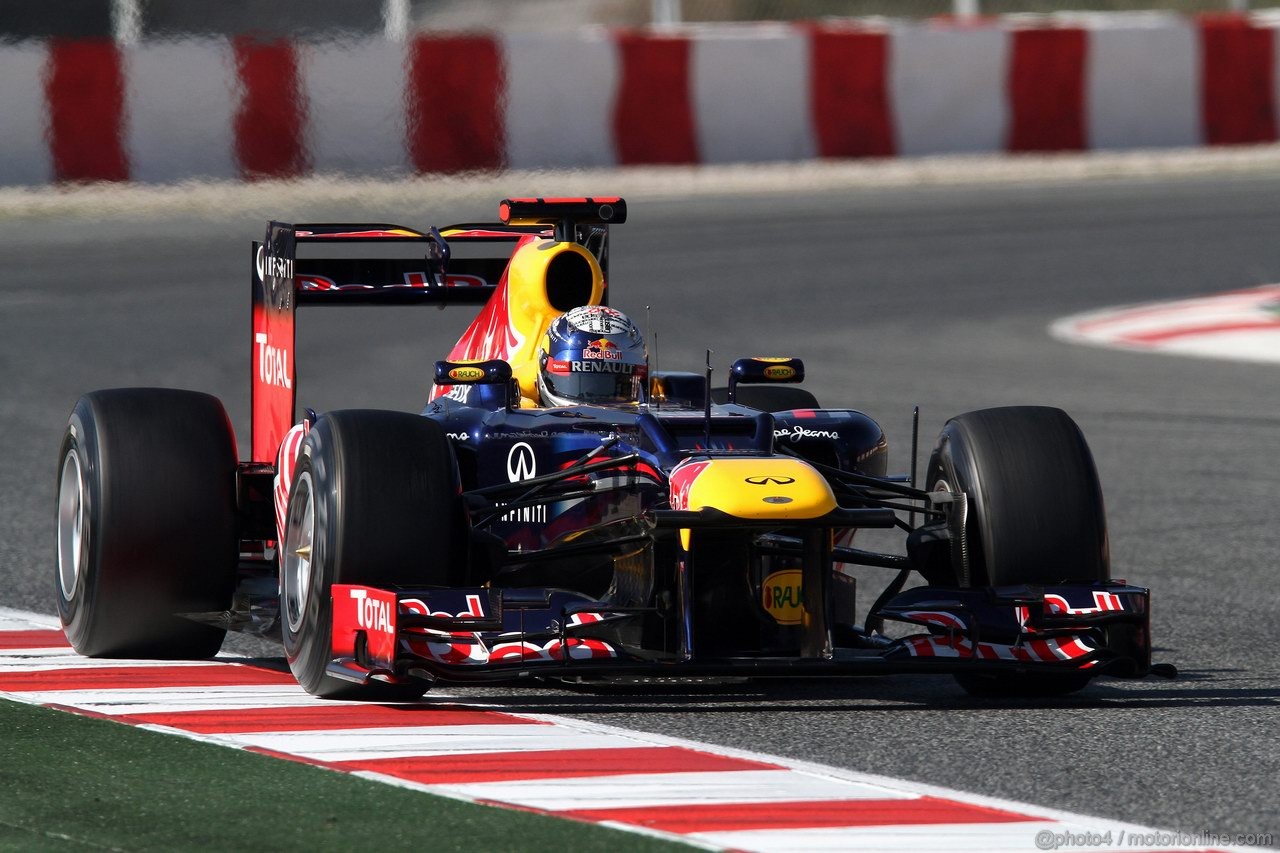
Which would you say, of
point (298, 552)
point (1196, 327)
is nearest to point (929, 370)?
point (1196, 327)

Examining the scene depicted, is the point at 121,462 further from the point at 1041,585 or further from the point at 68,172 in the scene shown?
the point at 68,172

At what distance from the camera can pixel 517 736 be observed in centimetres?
592

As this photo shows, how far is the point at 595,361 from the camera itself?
7.36m

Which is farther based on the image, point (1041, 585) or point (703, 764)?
point (1041, 585)

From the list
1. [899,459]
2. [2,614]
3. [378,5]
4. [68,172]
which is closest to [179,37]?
[378,5]

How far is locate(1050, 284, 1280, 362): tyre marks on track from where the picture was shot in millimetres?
16078

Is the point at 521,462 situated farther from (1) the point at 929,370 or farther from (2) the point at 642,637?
(1) the point at 929,370

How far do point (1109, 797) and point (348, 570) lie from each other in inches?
82.7

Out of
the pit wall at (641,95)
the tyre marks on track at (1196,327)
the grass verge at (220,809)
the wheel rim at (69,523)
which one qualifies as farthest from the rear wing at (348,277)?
the tyre marks on track at (1196,327)

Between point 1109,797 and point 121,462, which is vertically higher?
point 121,462

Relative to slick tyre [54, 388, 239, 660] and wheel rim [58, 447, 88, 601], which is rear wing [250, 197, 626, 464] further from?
→ wheel rim [58, 447, 88, 601]
